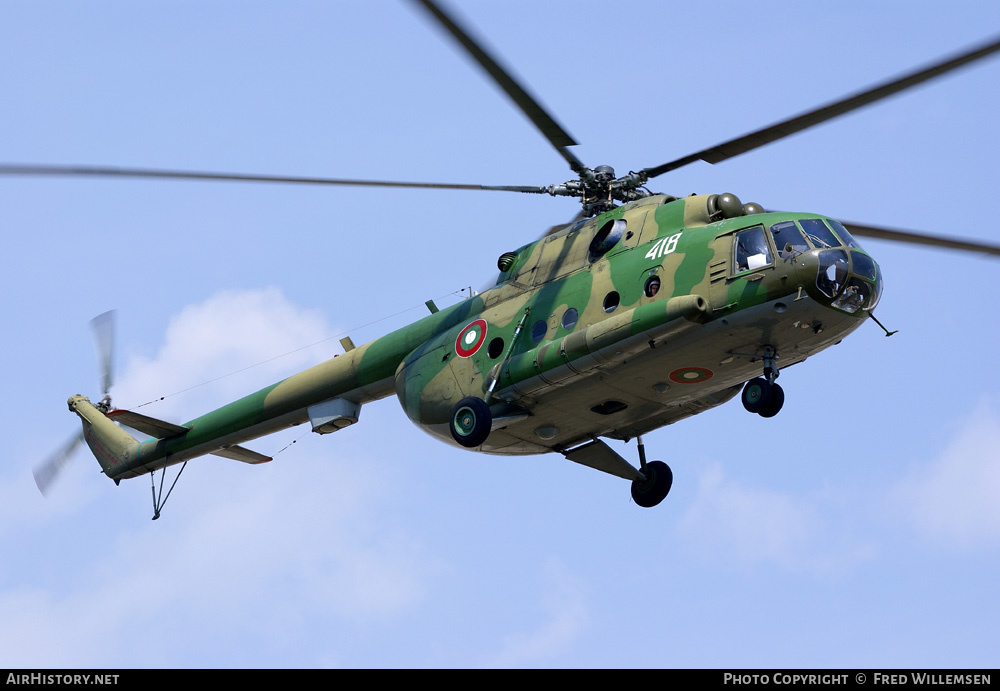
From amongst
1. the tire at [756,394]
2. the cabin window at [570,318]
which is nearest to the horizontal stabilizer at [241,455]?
the cabin window at [570,318]

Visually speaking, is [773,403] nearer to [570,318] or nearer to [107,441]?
[570,318]

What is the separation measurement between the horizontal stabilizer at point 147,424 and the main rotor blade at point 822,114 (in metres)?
11.8

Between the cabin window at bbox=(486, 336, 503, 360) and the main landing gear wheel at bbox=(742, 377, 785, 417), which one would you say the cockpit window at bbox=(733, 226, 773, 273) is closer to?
the main landing gear wheel at bbox=(742, 377, 785, 417)

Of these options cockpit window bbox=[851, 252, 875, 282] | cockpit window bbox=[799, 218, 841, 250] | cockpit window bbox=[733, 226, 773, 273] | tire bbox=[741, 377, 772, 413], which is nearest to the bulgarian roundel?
tire bbox=[741, 377, 772, 413]

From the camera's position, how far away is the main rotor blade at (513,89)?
62.3 ft

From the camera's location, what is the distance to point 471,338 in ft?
80.7

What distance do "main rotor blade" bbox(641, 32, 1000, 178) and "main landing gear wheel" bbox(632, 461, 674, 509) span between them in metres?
5.65

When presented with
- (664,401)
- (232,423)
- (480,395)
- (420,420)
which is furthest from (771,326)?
(232,423)

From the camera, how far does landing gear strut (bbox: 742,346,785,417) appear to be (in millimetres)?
21703

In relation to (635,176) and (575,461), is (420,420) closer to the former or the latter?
(575,461)

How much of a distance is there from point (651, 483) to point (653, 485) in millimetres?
57

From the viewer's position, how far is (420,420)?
25125 mm

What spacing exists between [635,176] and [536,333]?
325 centimetres

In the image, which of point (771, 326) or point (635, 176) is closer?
point (771, 326)
